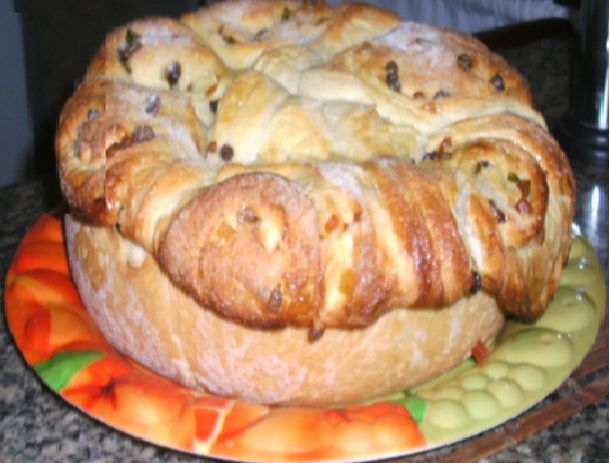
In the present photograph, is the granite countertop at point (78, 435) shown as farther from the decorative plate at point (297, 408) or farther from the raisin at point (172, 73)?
the raisin at point (172, 73)

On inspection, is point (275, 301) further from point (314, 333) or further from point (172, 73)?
point (172, 73)

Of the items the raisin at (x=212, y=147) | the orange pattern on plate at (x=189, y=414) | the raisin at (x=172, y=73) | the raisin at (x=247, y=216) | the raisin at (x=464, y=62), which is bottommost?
the orange pattern on plate at (x=189, y=414)

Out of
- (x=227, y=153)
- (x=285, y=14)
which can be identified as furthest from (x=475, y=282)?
(x=285, y=14)

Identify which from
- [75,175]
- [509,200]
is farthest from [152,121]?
[509,200]

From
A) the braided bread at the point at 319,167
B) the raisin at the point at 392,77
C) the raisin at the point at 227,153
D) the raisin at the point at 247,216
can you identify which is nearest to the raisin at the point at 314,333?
the braided bread at the point at 319,167

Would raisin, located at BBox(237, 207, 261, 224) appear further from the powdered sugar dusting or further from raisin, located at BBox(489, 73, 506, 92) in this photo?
raisin, located at BBox(489, 73, 506, 92)

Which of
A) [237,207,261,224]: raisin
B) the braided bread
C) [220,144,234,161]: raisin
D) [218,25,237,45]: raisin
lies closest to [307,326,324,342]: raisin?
the braided bread
